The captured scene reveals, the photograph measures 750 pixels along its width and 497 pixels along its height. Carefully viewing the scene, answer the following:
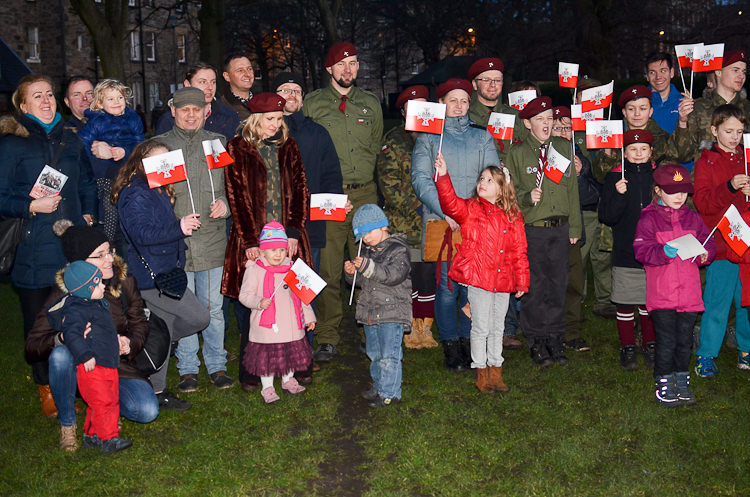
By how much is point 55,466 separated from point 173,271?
1.64 m

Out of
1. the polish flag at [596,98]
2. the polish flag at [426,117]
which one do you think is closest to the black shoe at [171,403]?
the polish flag at [426,117]

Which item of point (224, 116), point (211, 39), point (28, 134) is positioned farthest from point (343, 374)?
point (211, 39)

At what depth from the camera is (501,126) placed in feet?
23.8

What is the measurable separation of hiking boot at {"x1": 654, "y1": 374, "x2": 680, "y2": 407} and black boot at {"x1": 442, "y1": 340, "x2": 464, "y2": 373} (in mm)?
1756

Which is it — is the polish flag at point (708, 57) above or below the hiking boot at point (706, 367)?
above

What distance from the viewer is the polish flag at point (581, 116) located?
7559 millimetres

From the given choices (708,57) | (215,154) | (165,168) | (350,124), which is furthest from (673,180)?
(165,168)

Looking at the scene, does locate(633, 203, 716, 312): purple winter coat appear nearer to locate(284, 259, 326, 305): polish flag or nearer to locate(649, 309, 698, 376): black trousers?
locate(649, 309, 698, 376): black trousers

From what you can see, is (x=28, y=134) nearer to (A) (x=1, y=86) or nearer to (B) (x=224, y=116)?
(B) (x=224, y=116)

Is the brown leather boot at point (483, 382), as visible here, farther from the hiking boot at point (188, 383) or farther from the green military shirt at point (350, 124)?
the hiking boot at point (188, 383)

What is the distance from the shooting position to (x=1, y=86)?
78.4 feet

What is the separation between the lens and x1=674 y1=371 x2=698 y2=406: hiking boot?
628 cm

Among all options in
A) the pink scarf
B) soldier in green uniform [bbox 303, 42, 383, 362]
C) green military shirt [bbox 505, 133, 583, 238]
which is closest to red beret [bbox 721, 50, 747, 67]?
green military shirt [bbox 505, 133, 583, 238]

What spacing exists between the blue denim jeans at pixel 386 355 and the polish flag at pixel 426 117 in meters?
1.62
